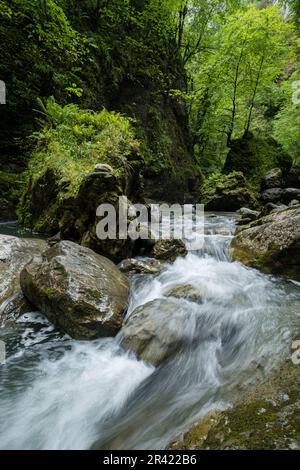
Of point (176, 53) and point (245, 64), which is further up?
point (176, 53)

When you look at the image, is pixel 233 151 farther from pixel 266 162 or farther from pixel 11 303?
pixel 11 303

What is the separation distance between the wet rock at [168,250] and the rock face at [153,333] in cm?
222

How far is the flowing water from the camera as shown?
242cm

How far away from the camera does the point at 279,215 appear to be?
6.07m

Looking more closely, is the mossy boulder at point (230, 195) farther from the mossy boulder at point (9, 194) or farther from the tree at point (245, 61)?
the mossy boulder at point (9, 194)

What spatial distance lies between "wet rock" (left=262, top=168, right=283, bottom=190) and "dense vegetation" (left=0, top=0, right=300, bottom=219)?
0.62m

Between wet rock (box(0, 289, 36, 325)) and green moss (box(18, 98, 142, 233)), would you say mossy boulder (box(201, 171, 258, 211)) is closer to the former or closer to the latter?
green moss (box(18, 98, 142, 233))

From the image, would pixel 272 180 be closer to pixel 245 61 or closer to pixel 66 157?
pixel 245 61

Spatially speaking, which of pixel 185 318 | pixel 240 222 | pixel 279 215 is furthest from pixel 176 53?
pixel 185 318

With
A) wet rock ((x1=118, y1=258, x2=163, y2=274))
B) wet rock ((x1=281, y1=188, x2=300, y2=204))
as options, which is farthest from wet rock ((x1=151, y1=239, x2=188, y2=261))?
wet rock ((x1=281, y1=188, x2=300, y2=204))

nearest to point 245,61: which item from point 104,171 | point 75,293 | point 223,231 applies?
point 223,231

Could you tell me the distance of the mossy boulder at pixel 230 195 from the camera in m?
12.3

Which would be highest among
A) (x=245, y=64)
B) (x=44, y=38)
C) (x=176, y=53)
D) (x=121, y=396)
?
(x=176, y=53)

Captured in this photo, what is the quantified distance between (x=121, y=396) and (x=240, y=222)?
7.18 meters
